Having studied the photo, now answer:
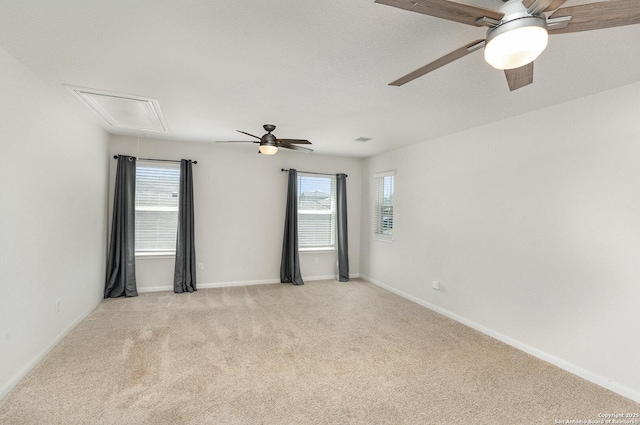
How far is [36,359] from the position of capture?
8.92 feet

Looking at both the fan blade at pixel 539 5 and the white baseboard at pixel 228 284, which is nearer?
the fan blade at pixel 539 5

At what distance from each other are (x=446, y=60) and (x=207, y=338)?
11.1 ft

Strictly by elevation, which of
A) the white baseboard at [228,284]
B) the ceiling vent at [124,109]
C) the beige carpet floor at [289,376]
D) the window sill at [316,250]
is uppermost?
the ceiling vent at [124,109]

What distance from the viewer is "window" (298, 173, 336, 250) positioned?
6.11 meters

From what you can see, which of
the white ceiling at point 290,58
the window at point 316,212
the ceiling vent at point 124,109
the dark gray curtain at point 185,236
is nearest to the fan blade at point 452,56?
the white ceiling at point 290,58

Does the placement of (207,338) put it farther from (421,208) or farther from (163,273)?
(421,208)

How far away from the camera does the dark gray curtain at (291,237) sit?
5750 mm

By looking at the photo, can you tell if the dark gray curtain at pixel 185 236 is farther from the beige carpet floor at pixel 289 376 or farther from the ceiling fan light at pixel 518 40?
the ceiling fan light at pixel 518 40

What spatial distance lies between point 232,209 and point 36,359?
10.7 feet

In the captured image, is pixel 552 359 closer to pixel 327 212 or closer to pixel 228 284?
pixel 327 212

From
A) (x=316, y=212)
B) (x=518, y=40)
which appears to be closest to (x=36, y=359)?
(x=518, y=40)

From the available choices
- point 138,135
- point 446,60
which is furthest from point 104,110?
point 446,60

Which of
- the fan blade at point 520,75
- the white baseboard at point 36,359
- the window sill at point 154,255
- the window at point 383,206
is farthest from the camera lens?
the window at point 383,206

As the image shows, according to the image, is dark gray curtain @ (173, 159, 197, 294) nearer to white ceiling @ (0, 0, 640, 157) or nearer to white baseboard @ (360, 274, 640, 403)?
white ceiling @ (0, 0, 640, 157)
